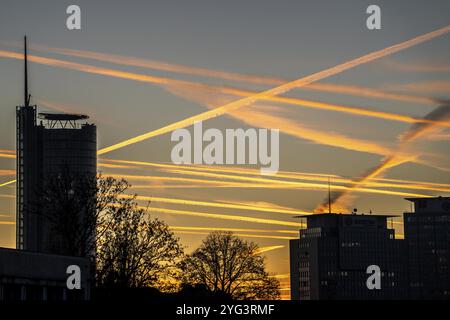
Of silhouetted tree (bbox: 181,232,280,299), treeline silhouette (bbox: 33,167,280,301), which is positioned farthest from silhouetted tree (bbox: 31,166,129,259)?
silhouetted tree (bbox: 181,232,280,299)

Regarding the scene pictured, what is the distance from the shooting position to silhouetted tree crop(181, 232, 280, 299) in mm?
173250

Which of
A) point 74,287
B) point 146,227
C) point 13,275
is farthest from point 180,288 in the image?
point 13,275

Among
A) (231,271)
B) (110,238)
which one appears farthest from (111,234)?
(231,271)

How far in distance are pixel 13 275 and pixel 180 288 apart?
223ft

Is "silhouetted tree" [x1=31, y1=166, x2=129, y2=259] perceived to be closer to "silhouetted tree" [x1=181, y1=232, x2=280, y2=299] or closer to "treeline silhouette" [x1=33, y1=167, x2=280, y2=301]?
"treeline silhouette" [x1=33, y1=167, x2=280, y2=301]

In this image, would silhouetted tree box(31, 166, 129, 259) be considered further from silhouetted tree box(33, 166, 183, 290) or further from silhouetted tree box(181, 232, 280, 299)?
silhouetted tree box(181, 232, 280, 299)

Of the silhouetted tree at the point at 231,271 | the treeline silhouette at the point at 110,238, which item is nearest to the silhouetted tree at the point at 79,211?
the treeline silhouette at the point at 110,238

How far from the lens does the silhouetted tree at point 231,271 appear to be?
568 feet

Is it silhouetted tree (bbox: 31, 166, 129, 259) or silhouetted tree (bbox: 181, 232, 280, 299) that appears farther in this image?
silhouetted tree (bbox: 181, 232, 280, 299)

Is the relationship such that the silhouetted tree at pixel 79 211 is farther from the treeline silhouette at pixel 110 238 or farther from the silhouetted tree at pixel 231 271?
the silhouetted tree at pixel 231 271

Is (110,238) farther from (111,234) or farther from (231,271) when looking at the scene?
(231,271)

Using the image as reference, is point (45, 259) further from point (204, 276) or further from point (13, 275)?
point (204, 276)

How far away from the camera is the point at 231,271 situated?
179 metres
